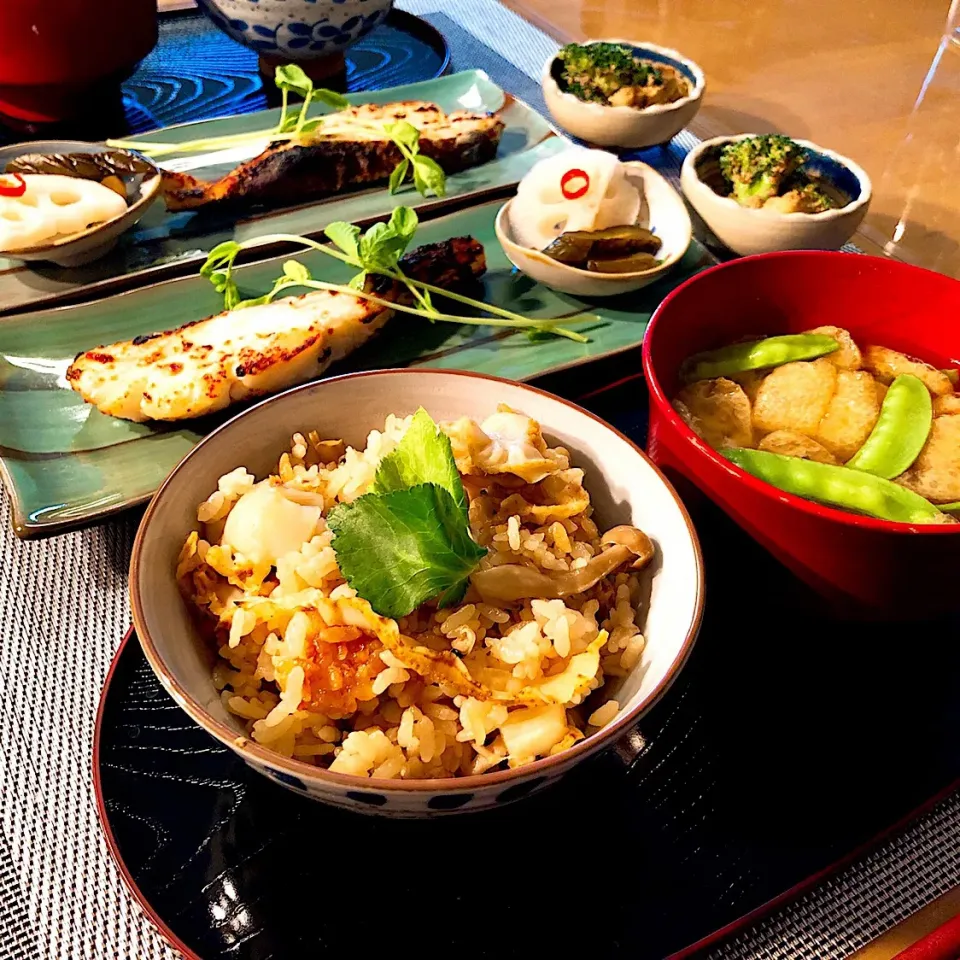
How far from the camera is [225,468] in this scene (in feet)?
4.35

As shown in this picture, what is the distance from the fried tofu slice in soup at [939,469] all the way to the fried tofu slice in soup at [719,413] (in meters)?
0.27

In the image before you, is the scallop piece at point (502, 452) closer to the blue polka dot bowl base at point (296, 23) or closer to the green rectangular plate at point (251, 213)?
the green rectangular plate at point (251, 213)

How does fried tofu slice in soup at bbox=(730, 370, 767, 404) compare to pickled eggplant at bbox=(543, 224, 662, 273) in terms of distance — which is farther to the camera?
pickled eggplant at bbox=(543, 224, 662, 273)

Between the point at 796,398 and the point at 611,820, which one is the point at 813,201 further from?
the point at 611,820

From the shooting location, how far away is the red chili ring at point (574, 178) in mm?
2275

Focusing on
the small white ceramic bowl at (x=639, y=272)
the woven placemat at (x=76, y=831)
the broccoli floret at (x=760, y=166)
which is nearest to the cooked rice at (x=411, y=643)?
the woven placemat at (x=76, y=831)

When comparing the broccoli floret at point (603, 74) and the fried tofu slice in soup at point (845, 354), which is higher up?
the broccoli floret at point (603, 74)

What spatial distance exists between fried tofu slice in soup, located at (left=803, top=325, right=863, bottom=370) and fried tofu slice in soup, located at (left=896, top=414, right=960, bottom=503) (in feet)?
0.64

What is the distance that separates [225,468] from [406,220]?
105 centimetres

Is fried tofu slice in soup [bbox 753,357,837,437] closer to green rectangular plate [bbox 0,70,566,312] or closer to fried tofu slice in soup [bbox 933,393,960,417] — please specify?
fried tofu slice in soup [bbox 933,393,960,417]

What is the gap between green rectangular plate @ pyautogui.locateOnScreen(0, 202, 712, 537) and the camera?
1.66m

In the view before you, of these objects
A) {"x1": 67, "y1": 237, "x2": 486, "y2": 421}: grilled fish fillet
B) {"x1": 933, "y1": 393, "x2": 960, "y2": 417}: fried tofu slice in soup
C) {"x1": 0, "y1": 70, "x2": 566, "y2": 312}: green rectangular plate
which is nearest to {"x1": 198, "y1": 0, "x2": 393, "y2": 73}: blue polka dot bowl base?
{"x1": 0, "y1": 70, "x2": 566, "y2": 312}: green rectangular plate

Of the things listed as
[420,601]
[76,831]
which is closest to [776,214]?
[420,601]

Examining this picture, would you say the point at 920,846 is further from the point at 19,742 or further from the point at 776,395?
the point at 19,742
